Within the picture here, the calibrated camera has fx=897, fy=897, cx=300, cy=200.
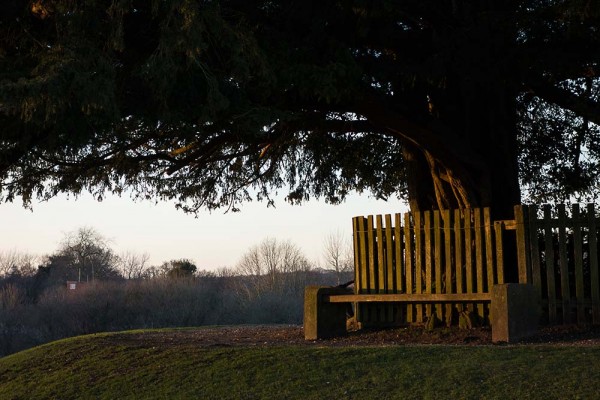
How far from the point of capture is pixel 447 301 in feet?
43.4

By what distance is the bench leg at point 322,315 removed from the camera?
1415cm

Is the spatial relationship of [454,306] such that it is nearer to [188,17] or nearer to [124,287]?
[188,17]

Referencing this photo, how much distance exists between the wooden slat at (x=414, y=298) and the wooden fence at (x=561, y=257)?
1.07 m

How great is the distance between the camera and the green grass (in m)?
9.12

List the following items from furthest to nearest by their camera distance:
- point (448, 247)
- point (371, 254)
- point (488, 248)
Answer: point (371, 254) → point (448, 247) → point (488, 248)

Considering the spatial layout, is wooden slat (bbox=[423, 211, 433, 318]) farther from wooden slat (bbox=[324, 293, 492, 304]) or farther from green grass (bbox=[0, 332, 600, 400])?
green grass (bbox=[0, 332, 600, 400])

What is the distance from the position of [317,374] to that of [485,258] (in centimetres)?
436

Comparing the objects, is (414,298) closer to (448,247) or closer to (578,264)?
(448,247)

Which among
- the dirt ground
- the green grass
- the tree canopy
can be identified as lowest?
the green grass

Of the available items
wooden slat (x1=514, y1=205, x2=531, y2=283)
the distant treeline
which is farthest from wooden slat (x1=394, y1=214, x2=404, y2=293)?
the distant treeline

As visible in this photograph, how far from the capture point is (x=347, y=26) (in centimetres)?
1305

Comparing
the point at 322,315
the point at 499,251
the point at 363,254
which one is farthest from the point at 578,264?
the point at 322,315

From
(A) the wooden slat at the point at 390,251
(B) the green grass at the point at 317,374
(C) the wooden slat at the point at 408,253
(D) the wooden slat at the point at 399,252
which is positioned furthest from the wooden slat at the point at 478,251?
(B) the green grass at the point at 317,374

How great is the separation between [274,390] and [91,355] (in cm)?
448
